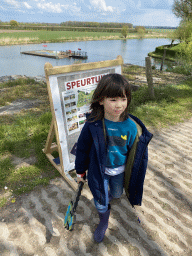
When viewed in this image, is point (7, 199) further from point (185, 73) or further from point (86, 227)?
point (185, 73)

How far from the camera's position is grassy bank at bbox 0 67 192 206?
3062 mm

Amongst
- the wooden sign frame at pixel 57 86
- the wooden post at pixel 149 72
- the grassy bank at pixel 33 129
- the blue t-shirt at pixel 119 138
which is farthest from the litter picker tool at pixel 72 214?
the wooden post at pixel 149 72

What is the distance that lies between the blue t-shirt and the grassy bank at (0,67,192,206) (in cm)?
184

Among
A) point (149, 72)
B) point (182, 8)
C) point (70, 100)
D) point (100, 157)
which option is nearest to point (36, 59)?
point (182, 8)

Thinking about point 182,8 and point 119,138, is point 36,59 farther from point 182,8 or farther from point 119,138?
point 119,138

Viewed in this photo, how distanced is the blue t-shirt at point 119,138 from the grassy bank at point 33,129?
184 centimetres

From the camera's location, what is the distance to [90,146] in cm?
174

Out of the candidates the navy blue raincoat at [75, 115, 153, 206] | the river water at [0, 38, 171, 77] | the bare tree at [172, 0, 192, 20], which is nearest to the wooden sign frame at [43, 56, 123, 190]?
the navy blue raincoat at [75, 115, 153, 206]

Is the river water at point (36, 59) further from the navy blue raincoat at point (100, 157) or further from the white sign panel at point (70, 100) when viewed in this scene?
the navy blue raincoat at point (100, 157)

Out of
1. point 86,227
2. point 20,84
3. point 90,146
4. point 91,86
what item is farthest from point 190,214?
point 20,84

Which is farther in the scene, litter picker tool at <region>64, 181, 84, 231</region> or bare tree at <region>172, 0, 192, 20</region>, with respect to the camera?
bare tree at <region>172, 0, 192, 20</region>

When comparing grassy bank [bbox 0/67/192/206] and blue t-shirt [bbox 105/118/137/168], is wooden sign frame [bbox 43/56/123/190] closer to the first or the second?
grassy bank [bbox 0/67/192/206]

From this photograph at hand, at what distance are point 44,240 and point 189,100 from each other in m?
7.73

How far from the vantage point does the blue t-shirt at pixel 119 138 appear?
1620mm
